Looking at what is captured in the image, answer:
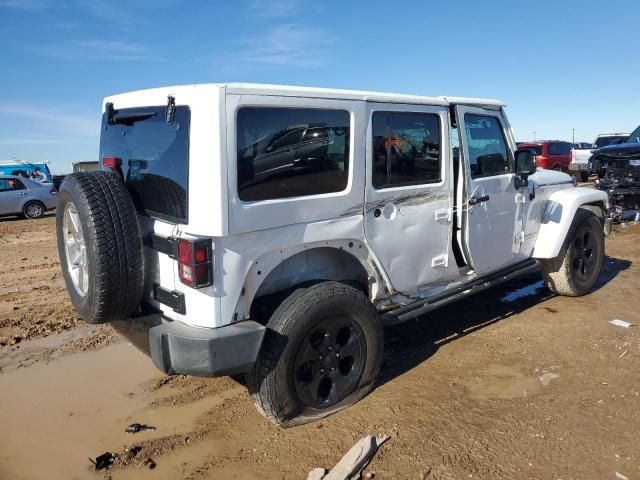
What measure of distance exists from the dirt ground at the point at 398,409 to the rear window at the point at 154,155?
1.47 m

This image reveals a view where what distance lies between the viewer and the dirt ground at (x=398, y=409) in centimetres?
294

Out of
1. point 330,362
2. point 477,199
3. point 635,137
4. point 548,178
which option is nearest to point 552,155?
point 635,137

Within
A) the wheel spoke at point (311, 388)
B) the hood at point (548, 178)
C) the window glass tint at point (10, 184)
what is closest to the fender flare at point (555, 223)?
the hood at point (548, 178)

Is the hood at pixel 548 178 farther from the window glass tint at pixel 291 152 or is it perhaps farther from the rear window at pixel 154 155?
the rear window at pixel 154 155

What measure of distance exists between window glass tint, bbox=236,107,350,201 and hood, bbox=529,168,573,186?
105 inches

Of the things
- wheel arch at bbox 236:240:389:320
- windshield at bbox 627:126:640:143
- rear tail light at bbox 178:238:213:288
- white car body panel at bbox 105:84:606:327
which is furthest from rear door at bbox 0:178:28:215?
windshield at bbox 627:126:640:143

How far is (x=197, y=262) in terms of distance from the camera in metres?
2.74

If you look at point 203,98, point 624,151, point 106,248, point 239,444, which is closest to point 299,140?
point 203,98

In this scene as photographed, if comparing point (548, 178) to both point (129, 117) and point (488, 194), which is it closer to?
point (488, 194)

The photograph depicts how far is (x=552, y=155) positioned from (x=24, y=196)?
19.1m

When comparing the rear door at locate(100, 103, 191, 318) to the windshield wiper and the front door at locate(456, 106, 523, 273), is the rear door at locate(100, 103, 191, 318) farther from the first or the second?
the front door at locate(456, 106, 523, 273)

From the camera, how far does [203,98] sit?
275cm

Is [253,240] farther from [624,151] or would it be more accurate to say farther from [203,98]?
[624,151]

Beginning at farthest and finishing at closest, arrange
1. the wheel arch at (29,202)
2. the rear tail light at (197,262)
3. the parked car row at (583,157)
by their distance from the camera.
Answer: the parked car row at (583,157) < the wheel arch at (29,202) < the rear tail light at (197,262)
